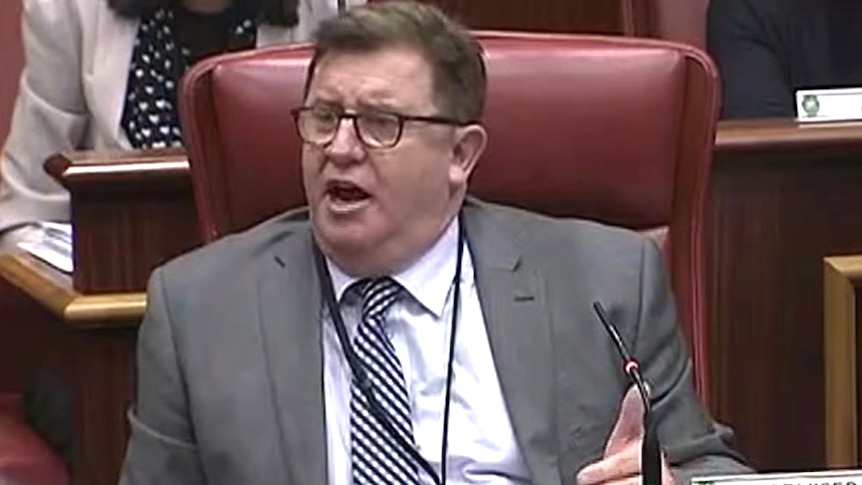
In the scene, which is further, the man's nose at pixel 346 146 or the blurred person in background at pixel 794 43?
the blurred person in background at pixel 794 43

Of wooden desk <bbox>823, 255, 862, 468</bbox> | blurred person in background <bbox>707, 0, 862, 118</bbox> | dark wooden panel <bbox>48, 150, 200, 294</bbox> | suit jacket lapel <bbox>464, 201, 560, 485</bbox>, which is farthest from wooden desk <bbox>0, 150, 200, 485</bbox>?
blurred person in background <bbox>707, 0, 862, 118</bbox>

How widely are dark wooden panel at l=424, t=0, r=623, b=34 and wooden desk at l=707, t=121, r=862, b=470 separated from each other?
91 cm

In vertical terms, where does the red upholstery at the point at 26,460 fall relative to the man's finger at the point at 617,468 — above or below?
below

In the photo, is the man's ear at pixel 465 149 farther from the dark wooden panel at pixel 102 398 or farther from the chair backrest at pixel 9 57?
the chair backrest at pixel 9 57

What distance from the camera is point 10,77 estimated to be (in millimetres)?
2734

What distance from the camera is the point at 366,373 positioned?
5.48 feet

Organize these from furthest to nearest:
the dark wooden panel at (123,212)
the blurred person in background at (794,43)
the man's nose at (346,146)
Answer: the blurred person in background at (794,43)
the dark wooden panel at (123,212)
the man's nose at (346,146)

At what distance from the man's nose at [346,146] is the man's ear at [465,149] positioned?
11 centimetres

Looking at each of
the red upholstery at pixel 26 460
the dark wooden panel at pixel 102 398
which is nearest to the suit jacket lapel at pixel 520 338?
the dark wooden panel at pixel 102 398

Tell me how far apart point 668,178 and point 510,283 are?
9.3 inches

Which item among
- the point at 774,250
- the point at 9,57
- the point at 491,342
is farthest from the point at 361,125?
the point at 9,57

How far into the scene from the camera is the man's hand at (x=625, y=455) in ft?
4.94

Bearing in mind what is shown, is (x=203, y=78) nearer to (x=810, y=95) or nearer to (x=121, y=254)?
(x=121, y=254)

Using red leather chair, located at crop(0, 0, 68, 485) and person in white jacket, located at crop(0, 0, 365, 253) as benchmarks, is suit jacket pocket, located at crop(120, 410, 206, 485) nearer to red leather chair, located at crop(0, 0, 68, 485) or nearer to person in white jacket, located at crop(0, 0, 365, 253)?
red leather chair, located at crop(0, 0, 68, 485)
